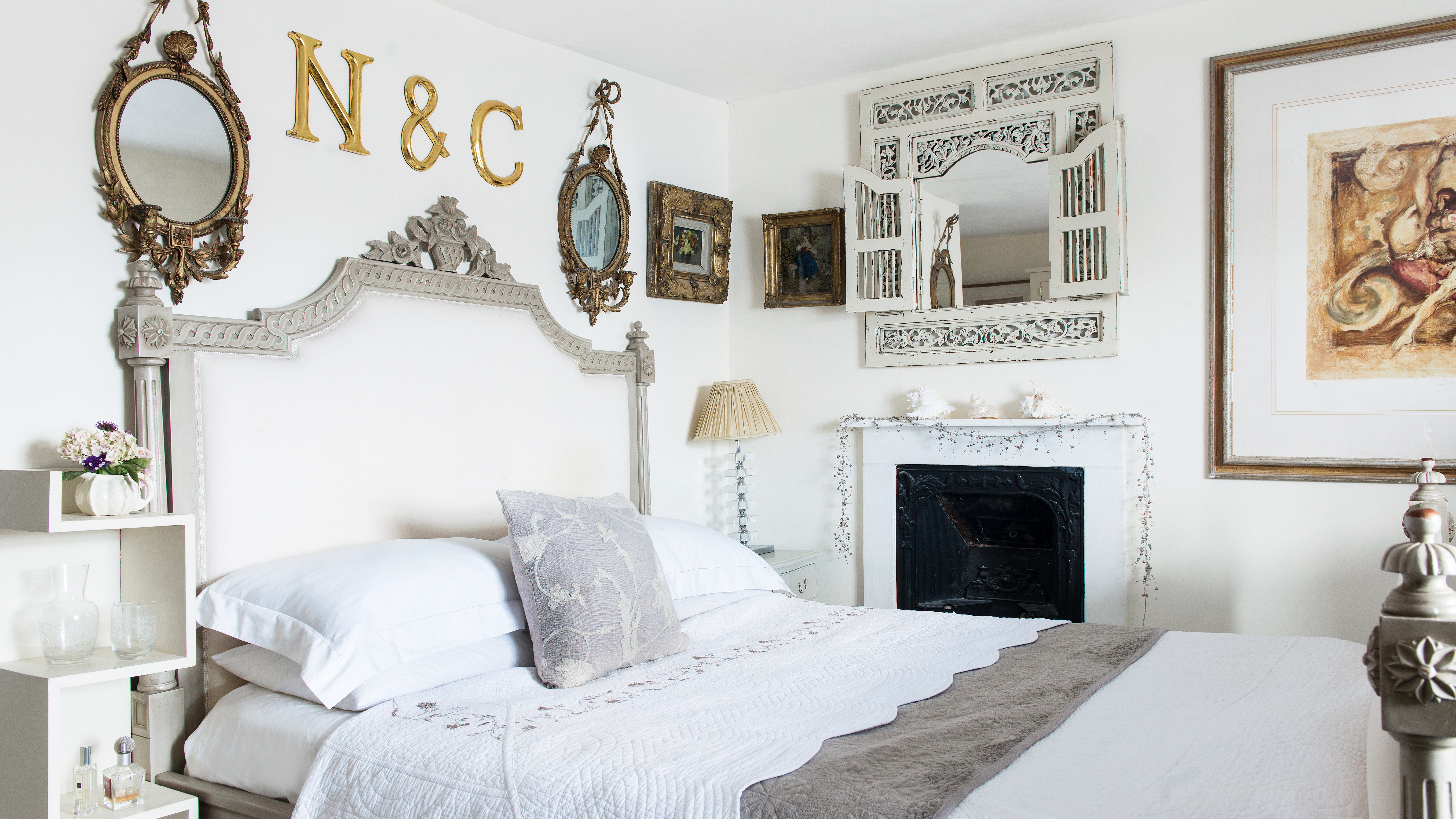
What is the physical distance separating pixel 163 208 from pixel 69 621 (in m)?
0.97

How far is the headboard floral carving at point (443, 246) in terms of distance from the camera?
282cm

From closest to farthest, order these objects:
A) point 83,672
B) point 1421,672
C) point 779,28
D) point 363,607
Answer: point 1421,672 < point 83,672 < point 363,607 < point 779,28

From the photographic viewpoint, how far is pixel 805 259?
13.3 feet

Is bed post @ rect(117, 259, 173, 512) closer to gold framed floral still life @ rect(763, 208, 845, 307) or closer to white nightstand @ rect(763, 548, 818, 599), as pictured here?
white nightstand @ rect(763, 548, 818, 599)

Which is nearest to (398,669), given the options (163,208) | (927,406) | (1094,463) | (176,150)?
(163,208)

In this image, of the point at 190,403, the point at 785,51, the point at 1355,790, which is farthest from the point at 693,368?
the point at 1355,790

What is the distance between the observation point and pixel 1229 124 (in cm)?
319

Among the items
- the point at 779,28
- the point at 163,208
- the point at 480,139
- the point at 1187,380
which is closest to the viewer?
the point at 163,208

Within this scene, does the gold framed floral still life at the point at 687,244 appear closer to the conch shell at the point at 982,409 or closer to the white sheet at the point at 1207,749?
the conch shell at the point at 982,409

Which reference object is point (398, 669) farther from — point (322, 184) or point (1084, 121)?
point (1084, 121)

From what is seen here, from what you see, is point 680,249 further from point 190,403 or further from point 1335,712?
point 1335,712

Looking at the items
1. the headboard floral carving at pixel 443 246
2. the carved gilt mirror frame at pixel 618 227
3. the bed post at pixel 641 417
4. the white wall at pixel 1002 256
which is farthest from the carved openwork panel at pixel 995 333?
the headboard floral carving at pixel 443 246

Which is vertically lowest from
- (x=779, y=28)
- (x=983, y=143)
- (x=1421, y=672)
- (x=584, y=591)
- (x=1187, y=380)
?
(x=584, y=591)

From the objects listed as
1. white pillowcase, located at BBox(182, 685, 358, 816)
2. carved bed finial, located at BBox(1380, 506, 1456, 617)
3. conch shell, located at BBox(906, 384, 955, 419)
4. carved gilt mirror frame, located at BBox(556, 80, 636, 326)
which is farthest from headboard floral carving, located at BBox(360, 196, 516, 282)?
carved bed finial, located at BBox(1380, 506, 1456, 617)
